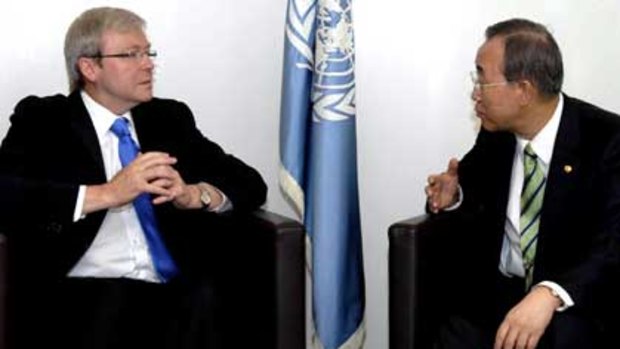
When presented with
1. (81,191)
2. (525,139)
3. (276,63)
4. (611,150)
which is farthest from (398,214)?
(81,191)

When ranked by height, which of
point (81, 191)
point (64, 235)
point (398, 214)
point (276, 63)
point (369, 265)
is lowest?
point (369, 265)

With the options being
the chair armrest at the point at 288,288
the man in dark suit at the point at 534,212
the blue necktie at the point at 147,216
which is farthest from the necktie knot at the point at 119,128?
the man in dark suit at the point at 534,212

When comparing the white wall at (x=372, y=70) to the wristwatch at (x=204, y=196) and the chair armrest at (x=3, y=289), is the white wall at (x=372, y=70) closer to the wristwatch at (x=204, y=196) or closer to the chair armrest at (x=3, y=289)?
the wristwatch at (x=204, y=196)

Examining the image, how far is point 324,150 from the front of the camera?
9.69 ft

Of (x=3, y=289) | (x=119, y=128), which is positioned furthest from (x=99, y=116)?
(x=3, y=289)

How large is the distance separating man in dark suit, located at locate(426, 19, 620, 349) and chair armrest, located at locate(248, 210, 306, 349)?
410 mm

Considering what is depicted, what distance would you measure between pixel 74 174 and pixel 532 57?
1.32 meters

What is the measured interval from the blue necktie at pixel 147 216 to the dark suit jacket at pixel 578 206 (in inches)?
37.9

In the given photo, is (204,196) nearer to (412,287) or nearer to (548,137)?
(412,287)

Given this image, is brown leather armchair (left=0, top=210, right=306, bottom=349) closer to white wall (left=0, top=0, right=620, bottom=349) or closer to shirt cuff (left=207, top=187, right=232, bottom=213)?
shirt cuff (left=207, top=187, right=232, bottom=213)

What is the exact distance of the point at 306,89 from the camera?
9.82 feet

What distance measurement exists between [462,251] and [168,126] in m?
1.00

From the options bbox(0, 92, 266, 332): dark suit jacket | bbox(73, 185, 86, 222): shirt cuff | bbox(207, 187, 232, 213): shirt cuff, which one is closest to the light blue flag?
bbox(0, 92, 266, 332): dark suit jacket

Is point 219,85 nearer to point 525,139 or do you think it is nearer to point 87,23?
point 87,23
